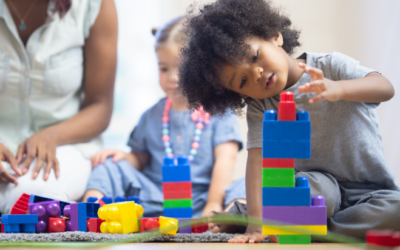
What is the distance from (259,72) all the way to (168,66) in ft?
2.45

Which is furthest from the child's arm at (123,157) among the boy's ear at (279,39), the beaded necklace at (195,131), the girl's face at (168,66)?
the boy's ear at (279,39)

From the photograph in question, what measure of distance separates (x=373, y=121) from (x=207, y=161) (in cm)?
67

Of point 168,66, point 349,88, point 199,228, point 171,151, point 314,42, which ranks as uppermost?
point 314,42

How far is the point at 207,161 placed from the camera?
1.57 m

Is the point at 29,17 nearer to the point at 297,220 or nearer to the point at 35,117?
the point at 35,117

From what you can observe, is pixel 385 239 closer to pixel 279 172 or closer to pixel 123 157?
pixel 279 172

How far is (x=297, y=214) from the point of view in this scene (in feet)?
2.45

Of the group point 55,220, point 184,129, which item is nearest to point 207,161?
point 184,129

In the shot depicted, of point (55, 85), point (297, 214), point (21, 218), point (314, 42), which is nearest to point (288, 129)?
point (297, 214)

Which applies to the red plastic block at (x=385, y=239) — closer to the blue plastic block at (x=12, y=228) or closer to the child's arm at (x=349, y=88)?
the child's arm at (x=349, y=88)

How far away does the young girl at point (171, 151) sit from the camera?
1.46 meters

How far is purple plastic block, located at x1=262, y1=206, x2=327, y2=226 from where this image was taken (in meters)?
0.75

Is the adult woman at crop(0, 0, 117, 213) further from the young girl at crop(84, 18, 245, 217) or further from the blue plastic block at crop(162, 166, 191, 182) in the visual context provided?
the blue plastic block at crop(162, 166, 191, 182)

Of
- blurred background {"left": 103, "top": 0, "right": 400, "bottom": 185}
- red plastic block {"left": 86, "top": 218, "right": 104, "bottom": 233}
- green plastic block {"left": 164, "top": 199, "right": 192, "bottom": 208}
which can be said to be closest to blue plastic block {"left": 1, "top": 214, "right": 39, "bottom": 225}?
red plastic block {"left": 86, "top": 218, "right": 104, "bottom": 233}
